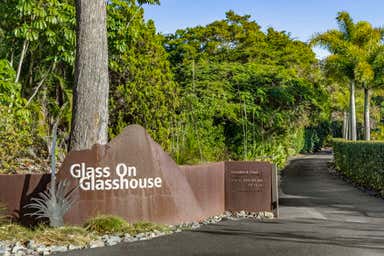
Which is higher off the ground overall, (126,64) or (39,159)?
(126,64)

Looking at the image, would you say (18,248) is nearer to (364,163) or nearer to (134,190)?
(134,190)

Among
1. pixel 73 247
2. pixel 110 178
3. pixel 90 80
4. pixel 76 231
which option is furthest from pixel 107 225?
pixel 90 80

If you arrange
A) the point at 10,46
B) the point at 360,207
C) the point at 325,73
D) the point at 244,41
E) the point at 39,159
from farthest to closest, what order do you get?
the point at 325,73 → the point at 244,41 → the point at 10,46 → the point at 360,207 → the point at 39,159

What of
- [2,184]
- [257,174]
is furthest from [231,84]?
[2,184]

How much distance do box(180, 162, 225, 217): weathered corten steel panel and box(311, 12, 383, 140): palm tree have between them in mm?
28080

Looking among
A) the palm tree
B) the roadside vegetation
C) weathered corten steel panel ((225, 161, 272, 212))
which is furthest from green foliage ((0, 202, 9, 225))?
the palm tree

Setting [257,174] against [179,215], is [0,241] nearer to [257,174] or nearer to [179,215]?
[179,215]

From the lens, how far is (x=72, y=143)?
10.7 m

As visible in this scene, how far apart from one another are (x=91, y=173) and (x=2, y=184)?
1.49 m

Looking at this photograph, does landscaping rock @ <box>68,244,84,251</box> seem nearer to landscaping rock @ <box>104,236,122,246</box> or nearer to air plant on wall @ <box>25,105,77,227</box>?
landscaping rock @ <box>104,236,122,246</box>

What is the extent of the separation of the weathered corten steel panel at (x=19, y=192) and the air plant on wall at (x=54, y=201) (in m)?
0.10

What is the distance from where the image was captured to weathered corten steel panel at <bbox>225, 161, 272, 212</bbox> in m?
13.0

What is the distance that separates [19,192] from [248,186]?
5527mm

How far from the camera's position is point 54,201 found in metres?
9.16
